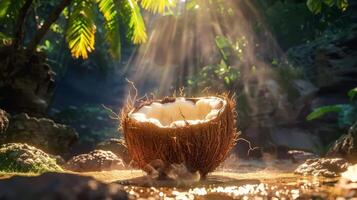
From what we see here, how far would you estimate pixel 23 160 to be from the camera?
442 centimetres

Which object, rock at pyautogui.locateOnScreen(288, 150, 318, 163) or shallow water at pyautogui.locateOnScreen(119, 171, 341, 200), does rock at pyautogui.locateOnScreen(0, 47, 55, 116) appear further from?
shallow water at pyautogui.locateOnScreen(119, 171, 341, 200)

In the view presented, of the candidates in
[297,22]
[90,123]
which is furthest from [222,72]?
[90,123]

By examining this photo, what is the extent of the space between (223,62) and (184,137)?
45.7 feet

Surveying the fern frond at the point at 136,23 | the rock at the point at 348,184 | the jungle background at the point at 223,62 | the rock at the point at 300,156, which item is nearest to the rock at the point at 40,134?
the jungle background at the point at 223,62

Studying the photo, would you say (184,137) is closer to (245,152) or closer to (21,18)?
(21,18)

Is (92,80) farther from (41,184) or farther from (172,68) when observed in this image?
(41,184)

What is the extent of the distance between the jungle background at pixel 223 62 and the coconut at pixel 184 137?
43 cm

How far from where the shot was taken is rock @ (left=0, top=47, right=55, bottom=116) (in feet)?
35.2

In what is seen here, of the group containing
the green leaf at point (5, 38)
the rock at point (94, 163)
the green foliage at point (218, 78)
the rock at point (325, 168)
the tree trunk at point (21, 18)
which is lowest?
the rock at point (94, 163)

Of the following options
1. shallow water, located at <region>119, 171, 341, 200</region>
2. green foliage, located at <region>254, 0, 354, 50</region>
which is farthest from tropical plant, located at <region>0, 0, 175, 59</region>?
green foliage, located at <region>254, 0, 354, 50</region>

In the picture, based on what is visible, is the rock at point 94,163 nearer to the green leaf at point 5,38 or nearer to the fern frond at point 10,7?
the green leaf at point 5,38

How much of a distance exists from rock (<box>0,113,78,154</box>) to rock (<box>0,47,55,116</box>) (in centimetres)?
176

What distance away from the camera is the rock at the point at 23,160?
14.2 feet

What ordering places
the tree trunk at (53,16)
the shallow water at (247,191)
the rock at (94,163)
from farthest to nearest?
the tree trunk at (53,16) < the rock at (94,163) < the shallow water at (247,191)
